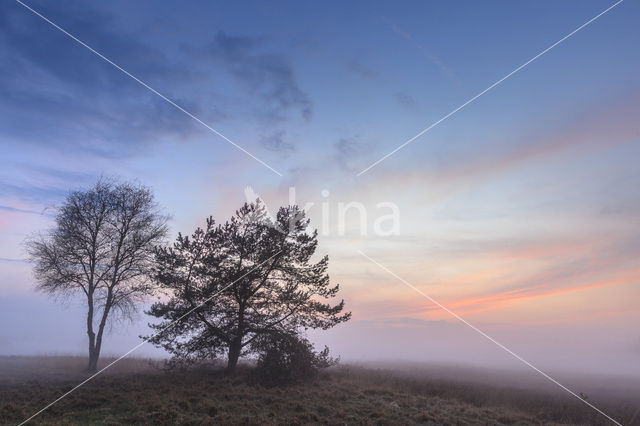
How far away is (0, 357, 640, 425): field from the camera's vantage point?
1412 cm

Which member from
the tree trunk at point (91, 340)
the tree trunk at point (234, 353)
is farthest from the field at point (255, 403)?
the tree trunk at point (91, 340)

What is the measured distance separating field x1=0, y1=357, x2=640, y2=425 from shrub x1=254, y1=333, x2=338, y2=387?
94 centimetres

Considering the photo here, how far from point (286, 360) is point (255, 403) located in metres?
6.39

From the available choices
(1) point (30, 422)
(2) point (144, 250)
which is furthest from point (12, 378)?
(1) point (30, 422)

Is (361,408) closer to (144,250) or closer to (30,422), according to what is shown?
(30,422)

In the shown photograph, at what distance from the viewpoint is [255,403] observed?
16.7m

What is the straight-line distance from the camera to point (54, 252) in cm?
2839

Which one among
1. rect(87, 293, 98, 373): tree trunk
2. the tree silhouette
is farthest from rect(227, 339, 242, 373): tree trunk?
rect(87, 293, 98, 373): tree trunk

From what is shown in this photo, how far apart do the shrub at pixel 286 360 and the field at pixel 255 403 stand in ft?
3.07

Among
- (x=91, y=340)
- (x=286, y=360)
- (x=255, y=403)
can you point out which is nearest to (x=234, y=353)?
(x=286, y=360)

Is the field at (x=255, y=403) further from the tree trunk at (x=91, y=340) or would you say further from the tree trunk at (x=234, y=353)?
the tree trunk at (x=91, y=340)

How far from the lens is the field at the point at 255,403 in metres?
14.1

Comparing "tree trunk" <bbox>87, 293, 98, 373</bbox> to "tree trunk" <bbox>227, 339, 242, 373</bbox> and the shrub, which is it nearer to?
"tree trunk" <bbox>227, 339, 242, 373</bbox>

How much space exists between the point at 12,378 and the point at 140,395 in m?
12.1
